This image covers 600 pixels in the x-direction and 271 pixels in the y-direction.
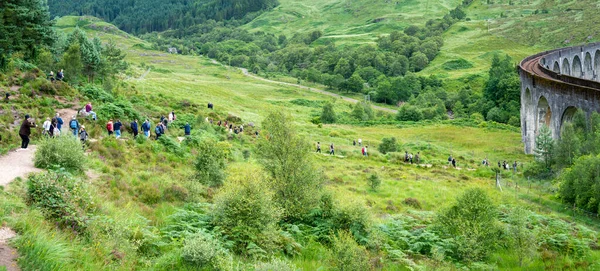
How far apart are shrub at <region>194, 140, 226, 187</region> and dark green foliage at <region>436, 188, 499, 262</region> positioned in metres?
9.72

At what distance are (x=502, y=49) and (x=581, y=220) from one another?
13679cm

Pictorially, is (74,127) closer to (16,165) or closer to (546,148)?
(16,165)

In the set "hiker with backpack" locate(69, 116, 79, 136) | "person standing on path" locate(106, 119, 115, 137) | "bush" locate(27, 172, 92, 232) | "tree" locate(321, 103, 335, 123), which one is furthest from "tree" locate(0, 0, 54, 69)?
"tree" locate(321, 103, 335, 123)

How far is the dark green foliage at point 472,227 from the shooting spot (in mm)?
16303

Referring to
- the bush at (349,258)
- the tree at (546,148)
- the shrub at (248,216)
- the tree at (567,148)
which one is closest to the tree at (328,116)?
the tree at (546,148)

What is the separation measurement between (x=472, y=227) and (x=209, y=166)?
10.9m

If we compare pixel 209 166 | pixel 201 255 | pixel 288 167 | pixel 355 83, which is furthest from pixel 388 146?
pixel 355 83

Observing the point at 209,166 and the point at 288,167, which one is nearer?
the point at 288,167

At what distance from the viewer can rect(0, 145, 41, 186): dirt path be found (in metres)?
15.2

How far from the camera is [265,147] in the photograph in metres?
18.8

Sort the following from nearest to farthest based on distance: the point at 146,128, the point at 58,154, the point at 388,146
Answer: the point at 58,154 < the point at 146,128 < the point at 388,146

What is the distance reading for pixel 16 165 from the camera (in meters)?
16.9

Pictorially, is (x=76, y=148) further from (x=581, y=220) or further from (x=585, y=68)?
(x=585, y=68)

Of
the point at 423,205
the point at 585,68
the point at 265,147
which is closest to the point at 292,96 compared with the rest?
the point at 585,68
